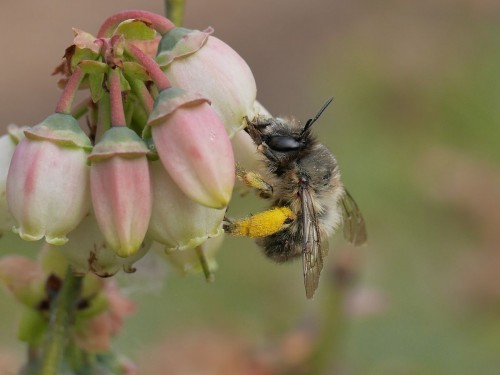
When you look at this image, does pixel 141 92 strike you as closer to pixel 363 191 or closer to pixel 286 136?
pixel 286 136

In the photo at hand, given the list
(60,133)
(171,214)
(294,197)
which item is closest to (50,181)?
(60,133)

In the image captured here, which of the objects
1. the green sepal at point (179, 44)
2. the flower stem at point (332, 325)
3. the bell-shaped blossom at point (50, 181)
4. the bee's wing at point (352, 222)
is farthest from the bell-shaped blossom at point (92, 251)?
the flower stem at point (332, 325)

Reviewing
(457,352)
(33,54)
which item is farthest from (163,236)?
(33,54)

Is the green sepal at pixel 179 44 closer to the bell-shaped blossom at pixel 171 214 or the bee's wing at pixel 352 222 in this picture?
the bell-shaped blossom at pixel 171 214

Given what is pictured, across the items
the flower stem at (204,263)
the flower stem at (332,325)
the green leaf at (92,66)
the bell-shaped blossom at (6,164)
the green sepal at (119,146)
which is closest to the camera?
the green sepal at (119,146)

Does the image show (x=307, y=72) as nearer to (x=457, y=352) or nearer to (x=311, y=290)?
(x=457, y=352)

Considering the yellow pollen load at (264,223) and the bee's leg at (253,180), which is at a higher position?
the bee's leg at (253,180)
